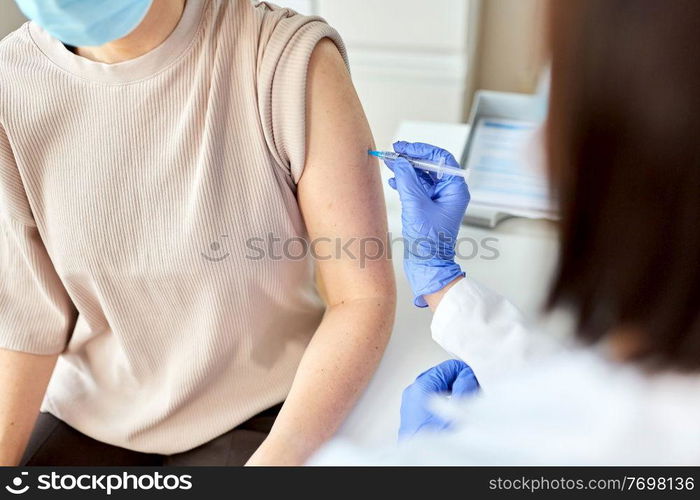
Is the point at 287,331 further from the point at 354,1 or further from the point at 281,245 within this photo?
the point at 354,1

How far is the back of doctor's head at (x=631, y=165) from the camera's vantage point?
0.55m

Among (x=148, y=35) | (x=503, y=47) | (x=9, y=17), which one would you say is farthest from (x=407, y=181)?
(x=503, y=47)

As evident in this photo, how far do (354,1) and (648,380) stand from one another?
5.69ft

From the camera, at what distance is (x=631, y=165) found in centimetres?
60

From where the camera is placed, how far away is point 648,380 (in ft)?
2.39

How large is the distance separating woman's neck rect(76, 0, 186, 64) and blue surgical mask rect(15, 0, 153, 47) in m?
0.05

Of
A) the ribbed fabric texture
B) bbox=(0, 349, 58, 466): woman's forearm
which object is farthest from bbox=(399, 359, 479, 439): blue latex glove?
bbox=(0, 349, 58, 466): woman's forearm

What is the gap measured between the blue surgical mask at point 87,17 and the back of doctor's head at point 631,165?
1.70 ft

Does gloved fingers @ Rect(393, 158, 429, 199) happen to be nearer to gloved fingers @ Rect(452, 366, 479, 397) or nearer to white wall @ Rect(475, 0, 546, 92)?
gloved fingers @ Rect(452, 366, 479, 397)

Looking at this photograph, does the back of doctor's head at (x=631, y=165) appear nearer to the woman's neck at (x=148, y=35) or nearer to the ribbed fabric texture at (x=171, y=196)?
the ribbed fabric texture at (x=171, y=196)

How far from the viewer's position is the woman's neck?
93 centimetres

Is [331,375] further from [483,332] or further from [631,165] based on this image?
[631,165]

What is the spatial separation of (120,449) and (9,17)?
964 mm

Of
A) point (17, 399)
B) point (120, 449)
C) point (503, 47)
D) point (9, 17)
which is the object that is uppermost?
point (9, 17)
